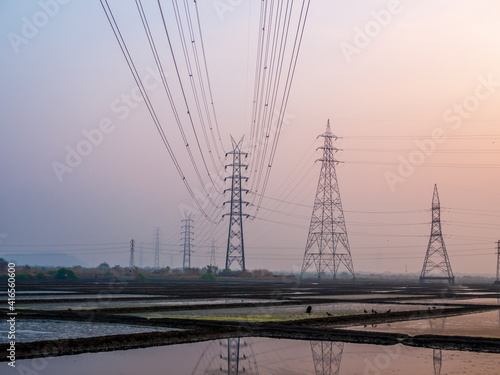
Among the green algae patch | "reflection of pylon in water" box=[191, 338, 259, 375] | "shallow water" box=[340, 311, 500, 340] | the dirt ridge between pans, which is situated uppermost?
the green algae patch

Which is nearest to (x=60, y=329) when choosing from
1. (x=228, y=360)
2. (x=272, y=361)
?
(x=228, y=360)

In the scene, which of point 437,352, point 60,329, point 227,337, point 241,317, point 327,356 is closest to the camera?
point 327,356

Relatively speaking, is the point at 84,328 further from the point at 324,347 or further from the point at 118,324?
the point at 324,347

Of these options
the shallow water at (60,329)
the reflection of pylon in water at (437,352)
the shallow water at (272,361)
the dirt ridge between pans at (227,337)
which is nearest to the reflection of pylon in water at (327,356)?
the shallow water at (272,361)

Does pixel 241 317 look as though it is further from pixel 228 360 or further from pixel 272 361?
pixel 272 361

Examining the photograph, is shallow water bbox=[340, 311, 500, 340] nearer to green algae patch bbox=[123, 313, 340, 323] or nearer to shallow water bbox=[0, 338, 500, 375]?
green algae patch bbox=[123, 313, 340, 323]

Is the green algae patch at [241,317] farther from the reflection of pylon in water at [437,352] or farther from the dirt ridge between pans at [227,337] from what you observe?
the reflection of pylon in water at [437,352]

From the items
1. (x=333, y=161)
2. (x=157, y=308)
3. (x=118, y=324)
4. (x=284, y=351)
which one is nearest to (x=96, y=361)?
(x=284, y=351)

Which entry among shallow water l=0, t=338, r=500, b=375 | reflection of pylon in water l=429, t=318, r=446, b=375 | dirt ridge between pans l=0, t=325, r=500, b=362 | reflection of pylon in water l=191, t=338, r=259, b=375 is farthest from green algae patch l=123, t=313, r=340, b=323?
shallow water l=0, t=338, r=500, b=375
